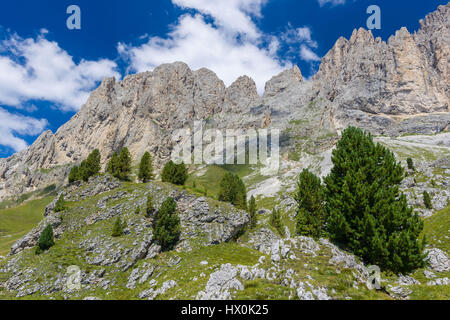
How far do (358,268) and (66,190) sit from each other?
58.6m

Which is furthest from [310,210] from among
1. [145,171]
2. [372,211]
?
[145,171]

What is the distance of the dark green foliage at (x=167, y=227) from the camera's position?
4406 centimetres

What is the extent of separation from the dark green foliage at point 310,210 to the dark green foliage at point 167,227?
2294 centimetres

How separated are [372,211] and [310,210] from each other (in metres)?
19.0

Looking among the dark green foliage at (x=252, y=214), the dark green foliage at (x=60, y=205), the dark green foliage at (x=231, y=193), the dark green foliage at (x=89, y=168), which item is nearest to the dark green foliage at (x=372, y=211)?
the dark green foliage at (x=252, y=214)

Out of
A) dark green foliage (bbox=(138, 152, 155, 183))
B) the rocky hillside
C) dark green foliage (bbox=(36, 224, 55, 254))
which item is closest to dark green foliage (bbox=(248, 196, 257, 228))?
the rocky hillside

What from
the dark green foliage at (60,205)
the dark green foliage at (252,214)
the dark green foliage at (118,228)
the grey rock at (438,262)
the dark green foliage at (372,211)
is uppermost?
the dark green foliage at (372,211)

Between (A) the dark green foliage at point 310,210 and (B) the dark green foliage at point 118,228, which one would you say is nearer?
(A) the dark green foliage at point 310,210

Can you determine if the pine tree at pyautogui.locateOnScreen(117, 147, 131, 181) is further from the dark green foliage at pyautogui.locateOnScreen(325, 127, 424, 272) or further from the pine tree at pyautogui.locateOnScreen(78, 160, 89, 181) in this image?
the dark green foliage at pyautogui.locateOnScreen(325, 127, 424, 272)

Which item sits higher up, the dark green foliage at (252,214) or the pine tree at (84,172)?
the pine tree at (84,172)

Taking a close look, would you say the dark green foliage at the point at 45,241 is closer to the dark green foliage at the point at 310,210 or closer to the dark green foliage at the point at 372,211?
the dark green foliage at the point at 310,210

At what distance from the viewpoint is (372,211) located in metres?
21.0

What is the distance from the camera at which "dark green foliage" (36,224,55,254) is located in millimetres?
38969
